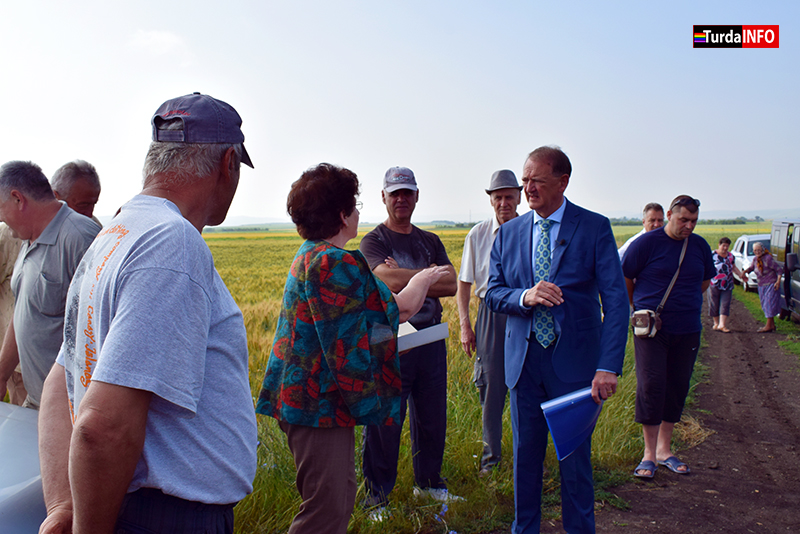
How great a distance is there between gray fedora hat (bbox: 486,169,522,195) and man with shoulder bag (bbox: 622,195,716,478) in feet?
3.62

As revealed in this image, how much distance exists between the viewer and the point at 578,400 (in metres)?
2.68

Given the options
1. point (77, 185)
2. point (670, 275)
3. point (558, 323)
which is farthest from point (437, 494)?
point (77, 185)

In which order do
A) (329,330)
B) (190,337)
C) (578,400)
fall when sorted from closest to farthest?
(190,337), (329,330), (578,400)

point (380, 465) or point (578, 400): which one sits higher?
point (578, 400)

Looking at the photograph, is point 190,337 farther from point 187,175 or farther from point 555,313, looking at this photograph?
point 555,313

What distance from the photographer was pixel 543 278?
9.84ft

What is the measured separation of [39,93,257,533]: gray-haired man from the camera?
3.37ft

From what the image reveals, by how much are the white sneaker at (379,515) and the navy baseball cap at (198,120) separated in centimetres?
245

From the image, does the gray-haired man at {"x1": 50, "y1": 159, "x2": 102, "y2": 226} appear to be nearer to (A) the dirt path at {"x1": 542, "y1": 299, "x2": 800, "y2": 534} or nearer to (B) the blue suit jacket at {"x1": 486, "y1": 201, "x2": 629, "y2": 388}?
(B) the blue suit jacket at {"x1": 486, "y1": 201, "x2": 629, "y2": 388}

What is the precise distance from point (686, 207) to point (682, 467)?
1980mm

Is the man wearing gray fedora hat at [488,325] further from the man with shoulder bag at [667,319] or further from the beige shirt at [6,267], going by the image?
the beige shirt at [6,267]

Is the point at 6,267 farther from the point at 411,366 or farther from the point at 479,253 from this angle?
the point at 479,253

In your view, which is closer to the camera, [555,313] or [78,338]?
[78,338]

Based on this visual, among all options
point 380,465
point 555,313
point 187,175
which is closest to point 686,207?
point 555,313
